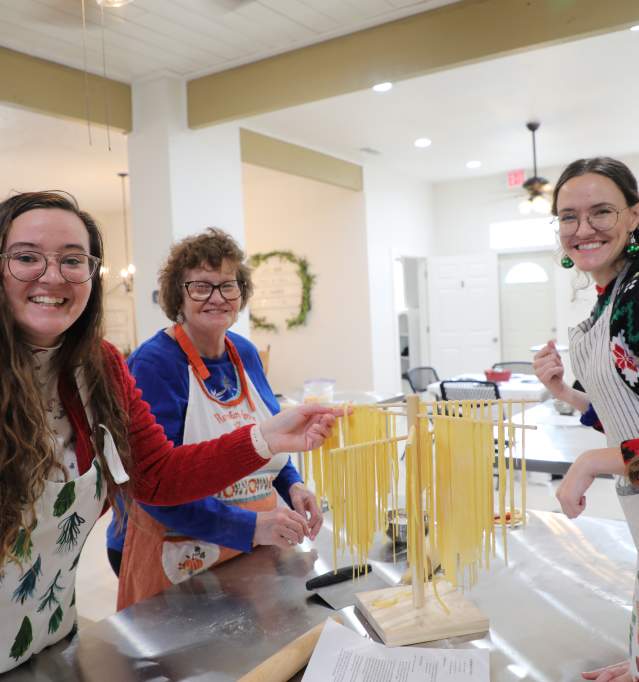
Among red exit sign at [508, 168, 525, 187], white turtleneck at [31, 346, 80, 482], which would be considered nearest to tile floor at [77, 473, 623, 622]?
white turtleneck at [31, 346, 80, 482]

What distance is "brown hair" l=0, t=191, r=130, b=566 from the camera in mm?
1036

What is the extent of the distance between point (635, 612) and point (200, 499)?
899mm

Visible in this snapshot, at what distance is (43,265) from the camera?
1.10 m

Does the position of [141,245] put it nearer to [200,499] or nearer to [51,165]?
[51,165]

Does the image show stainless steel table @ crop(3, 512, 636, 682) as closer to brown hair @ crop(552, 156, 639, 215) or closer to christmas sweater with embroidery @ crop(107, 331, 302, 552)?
christmas sweater with embroidery @ crop(107, 331, 302, 552)

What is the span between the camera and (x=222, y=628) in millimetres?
1235

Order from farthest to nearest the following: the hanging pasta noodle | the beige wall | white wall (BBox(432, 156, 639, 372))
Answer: white wall (BBox(432, 156, 639, 372))
the beige wall
the hanging pasta noodle

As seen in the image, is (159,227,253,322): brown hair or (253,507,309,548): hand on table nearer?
(253,507,309,548): hand on table

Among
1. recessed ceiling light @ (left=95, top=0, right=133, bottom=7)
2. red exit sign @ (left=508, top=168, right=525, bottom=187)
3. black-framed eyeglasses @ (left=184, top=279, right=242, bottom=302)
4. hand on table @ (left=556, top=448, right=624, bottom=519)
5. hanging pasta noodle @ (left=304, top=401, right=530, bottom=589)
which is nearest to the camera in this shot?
hand on table @ (left=556, top=448, right=624, bottom=519)

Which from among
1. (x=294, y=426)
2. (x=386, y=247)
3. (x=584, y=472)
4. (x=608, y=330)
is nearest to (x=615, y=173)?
(x=608, y=330)

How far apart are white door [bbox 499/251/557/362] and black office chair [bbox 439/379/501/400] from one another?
377cm

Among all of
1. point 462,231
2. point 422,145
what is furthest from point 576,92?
point 462,231

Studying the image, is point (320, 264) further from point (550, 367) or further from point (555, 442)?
point (550, 367)

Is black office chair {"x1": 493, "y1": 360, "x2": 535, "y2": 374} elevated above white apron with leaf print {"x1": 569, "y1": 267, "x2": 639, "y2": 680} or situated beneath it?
situated beneath
